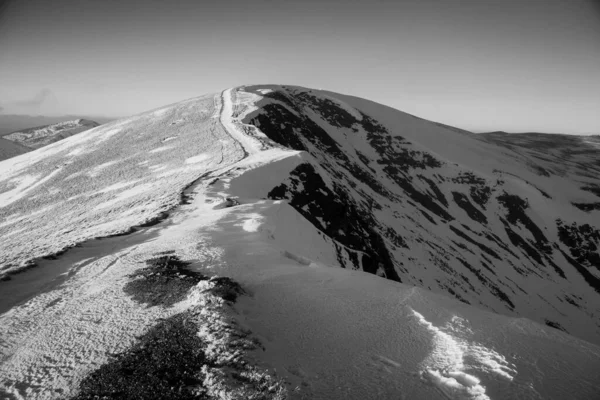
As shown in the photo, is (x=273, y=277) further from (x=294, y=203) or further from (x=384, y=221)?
(x=384, y=221)

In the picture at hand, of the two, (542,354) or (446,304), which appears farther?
(446,304)

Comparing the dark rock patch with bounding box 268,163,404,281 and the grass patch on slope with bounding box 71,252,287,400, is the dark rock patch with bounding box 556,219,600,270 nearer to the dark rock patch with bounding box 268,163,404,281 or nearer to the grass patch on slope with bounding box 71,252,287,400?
the dark rock patch with bounding box 268,163,404,281

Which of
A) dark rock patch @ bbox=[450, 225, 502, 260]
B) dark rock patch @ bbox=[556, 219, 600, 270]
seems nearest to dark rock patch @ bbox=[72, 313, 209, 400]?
dark rock patch @ bbox=[450, 225, 502, 260]

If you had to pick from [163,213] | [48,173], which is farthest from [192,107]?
[163,213]

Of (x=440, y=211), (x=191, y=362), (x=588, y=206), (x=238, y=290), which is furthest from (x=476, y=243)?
(x=191, y=362)

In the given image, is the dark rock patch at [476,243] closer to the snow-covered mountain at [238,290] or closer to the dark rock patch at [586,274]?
the snow-covered mountain at [238,290]
